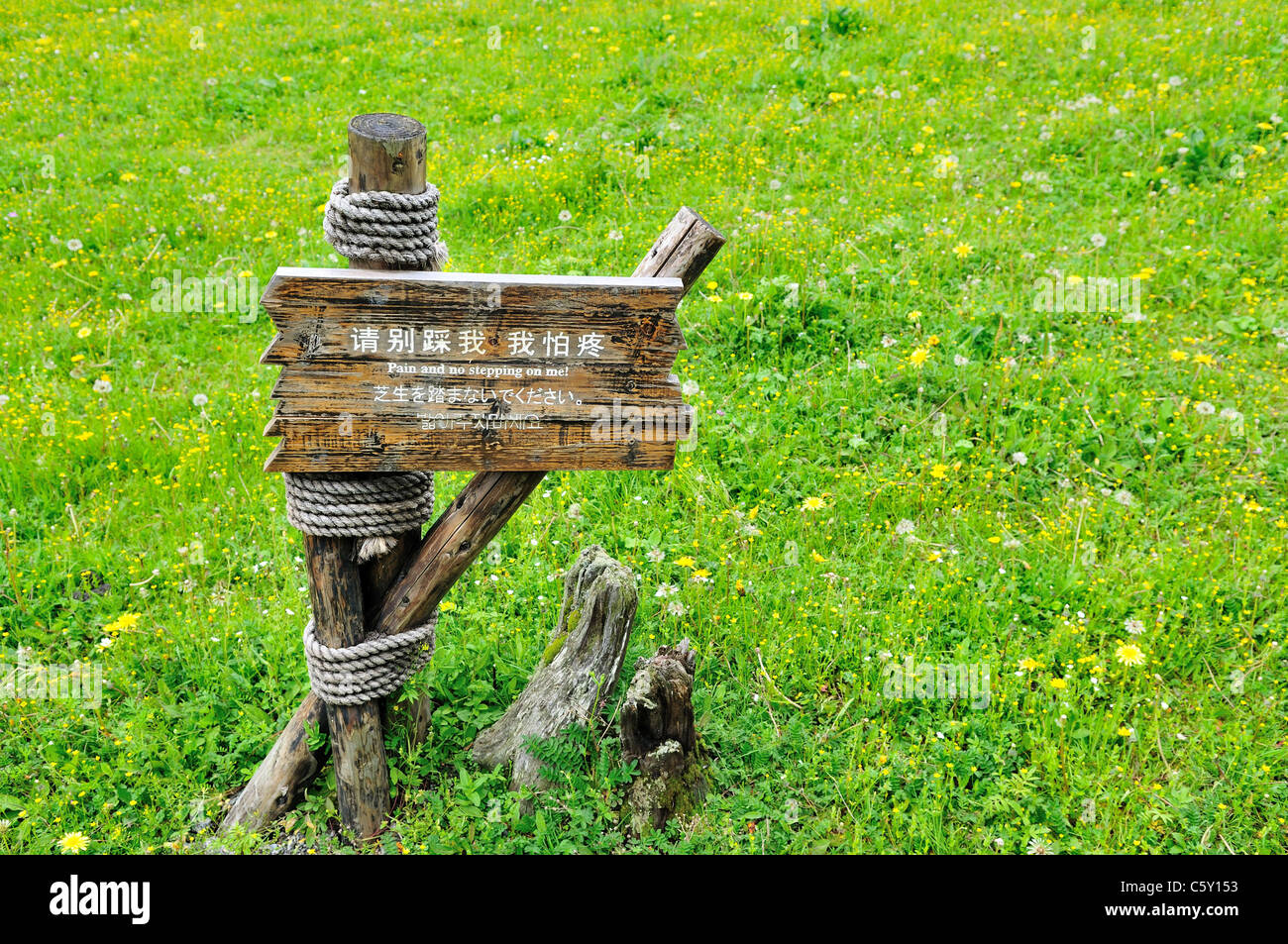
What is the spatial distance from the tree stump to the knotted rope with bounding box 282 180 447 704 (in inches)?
35.8

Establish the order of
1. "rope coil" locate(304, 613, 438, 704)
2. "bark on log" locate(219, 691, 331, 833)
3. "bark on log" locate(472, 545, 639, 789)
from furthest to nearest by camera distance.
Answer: "bark on log" locate(472, 545, 639, 789) < "bark on log" locate(219, 691, 331, 833) < "rope coil" locate(304, 613, 438, 704)

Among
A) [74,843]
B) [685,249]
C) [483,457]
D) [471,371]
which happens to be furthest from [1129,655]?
[74,843]

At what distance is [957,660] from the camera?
4.66 meters

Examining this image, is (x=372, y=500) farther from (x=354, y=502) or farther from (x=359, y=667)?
(x=359, y=667)

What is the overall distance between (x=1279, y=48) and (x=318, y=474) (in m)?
10.4

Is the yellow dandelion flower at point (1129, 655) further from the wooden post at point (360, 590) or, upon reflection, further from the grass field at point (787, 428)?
the wooden post at point (360, 590)

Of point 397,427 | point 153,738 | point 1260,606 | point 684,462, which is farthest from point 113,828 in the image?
point 1260,606

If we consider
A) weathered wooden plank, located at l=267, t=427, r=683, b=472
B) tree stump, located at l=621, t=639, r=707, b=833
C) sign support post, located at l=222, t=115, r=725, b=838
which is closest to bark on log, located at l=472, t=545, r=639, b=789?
tree stump, located at l=621, t=639, r=707, b=833

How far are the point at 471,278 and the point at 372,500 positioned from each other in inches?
36.2

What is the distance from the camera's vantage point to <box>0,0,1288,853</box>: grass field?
4.15 meters

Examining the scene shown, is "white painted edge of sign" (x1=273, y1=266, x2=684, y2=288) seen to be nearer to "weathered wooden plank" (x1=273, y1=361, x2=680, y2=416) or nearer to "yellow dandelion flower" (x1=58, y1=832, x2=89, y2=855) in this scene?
"weathered wooden plank" (x1=273, y1=361, x2=680, y2=416)

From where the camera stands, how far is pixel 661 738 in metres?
3.85

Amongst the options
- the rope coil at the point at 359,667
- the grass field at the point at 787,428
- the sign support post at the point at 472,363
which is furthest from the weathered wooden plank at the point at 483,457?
the grass field at the point at 787,428

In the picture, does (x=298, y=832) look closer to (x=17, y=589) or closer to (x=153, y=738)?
(x=153, y=738)
